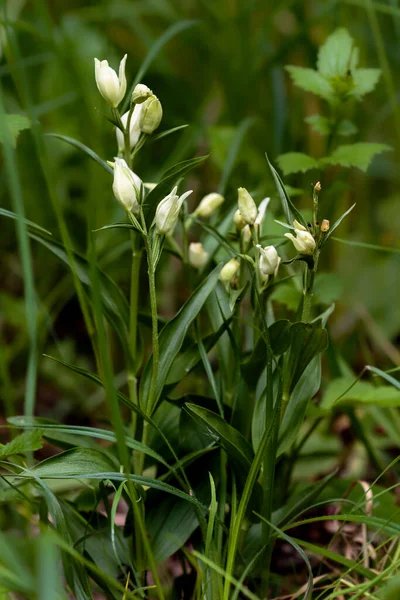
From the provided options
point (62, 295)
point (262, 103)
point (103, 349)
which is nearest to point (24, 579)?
point (103, 349)

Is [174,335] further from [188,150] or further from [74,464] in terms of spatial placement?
[188,150]

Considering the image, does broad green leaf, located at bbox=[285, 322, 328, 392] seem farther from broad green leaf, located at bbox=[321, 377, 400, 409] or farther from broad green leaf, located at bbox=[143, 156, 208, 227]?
broad green leaf, located at bbox=[143, 156, 208, 227]

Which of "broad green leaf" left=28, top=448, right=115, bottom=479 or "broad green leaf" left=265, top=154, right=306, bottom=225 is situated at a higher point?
"broad green leaf" left=265, top=154, right=306, bottom=225

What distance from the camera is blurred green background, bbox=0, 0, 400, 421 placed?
1.45 meters

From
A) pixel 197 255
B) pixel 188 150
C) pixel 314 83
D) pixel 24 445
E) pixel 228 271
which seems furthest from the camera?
pixel 188 150

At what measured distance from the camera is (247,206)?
28.3 inches

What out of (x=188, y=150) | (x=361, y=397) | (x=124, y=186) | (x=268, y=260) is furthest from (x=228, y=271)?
(x=188, y=150)

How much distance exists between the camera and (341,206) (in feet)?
5.58

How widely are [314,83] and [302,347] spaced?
1.49 ft

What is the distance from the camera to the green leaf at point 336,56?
936mm

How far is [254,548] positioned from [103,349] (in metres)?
0.37

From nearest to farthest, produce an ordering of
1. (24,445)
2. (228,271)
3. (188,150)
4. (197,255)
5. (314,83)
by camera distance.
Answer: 1. (24,445)
2. (228,271)
3. (197,255)
4. (314,83)
5. (188,150)

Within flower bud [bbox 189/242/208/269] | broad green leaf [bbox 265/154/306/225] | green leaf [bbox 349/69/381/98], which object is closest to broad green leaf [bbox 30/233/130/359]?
flower bud [bbox 189/242/208/269]

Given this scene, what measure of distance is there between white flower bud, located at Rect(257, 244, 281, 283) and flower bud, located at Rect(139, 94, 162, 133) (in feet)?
0.63
